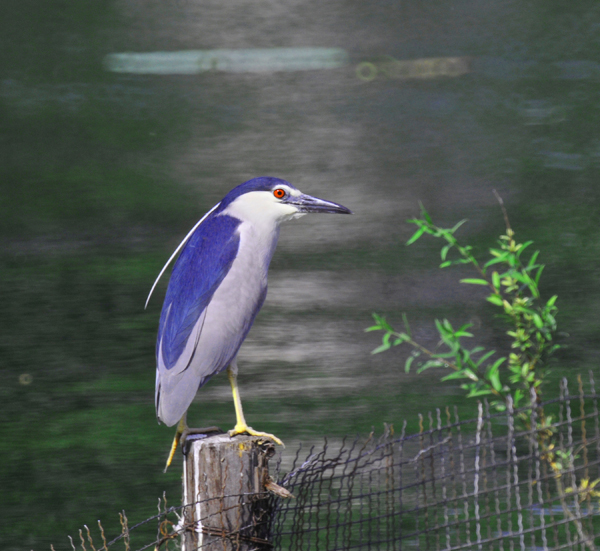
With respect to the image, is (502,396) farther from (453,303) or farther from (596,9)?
(596,9)

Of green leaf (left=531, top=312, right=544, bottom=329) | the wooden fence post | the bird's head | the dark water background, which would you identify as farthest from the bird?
the dark water background

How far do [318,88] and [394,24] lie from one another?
48.6 inches

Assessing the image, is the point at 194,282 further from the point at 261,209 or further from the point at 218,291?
the point at 261,209

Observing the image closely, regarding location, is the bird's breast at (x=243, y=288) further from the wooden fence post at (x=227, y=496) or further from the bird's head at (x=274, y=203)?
the wooden fence post at (x=227, y=496)

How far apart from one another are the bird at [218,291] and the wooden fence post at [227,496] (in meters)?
0.29

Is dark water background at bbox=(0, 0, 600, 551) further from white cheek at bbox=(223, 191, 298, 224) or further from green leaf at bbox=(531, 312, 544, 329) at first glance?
white cheek at bbox=(223, 191, 298, 224)

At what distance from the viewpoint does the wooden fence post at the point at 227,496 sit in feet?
7.22

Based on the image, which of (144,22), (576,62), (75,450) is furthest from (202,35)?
(75,450)

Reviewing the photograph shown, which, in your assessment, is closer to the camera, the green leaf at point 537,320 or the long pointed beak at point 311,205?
the long pointed beak at point 311,205

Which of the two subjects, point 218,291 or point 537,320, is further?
point 537,320

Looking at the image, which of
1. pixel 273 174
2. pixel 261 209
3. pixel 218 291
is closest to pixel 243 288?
pixel 218 291

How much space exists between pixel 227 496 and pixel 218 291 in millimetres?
754

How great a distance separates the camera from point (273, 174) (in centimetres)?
712

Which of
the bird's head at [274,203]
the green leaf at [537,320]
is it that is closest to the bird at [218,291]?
the bird's head at [274,203]
